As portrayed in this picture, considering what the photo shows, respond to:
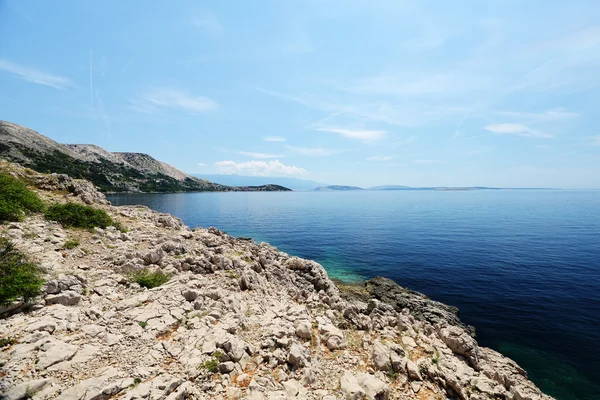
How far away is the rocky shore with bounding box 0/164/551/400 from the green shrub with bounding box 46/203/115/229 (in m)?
1.04

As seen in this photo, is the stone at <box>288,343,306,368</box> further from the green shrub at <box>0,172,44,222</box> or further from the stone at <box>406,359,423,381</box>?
the green shrub at <box>0,172,44,222</box>

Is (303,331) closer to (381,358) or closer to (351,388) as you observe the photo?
(351,388)

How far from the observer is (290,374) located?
10.2 meters

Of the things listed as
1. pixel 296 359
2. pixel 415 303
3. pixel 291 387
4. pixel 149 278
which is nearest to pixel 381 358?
pixel 296 359

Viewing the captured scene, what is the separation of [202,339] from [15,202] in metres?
20.7

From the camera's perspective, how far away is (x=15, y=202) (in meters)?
A: 19.0

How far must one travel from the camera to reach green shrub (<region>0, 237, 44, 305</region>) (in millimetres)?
10180

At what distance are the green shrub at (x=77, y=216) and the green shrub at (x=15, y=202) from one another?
108 centimetres

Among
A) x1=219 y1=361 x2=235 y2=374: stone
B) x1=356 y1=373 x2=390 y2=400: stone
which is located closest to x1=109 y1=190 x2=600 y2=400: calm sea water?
x1=356 y1=373 x2=390 y2=400: stone

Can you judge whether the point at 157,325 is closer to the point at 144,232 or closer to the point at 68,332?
the point at 68,332

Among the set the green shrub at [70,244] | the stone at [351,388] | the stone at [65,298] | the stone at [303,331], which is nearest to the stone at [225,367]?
the stone at [303,331]

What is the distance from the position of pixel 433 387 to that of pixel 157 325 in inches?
514

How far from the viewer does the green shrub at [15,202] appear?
17.7 metres

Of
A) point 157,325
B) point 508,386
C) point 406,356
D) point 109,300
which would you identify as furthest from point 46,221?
point 508,386
